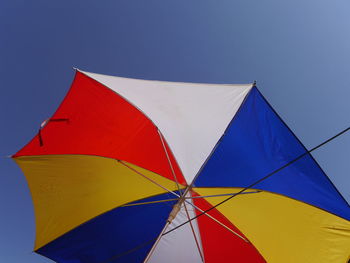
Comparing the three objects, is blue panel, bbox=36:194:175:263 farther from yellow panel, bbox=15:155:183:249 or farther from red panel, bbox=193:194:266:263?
red panel, bbox=193:194:266:263

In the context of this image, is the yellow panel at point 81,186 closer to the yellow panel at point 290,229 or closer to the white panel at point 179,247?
the white panel at point 179,247

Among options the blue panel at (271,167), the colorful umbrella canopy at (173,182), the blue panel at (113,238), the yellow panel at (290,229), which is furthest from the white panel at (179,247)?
the blue panel at (271,167)

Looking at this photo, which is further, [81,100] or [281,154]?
[81,100]

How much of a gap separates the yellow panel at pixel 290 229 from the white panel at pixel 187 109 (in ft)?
1.59

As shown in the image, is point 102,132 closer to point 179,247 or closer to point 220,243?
point 179,247

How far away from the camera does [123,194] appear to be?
257 cm

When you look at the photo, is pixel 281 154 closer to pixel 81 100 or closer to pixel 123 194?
pixel 123 194

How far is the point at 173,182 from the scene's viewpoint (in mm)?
2539

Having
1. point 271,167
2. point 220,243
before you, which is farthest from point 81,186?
point 271,167

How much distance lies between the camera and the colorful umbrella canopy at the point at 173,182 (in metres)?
2.42

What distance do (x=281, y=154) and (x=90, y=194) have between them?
215 centimetres

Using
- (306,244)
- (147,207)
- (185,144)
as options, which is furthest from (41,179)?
(306,244)

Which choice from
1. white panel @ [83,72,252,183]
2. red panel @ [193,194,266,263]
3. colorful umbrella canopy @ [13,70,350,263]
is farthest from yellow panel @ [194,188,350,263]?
white panel @ [83,72,252,183]

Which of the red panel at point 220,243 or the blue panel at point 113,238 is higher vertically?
the red panel at point 220,243
